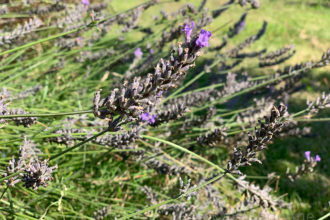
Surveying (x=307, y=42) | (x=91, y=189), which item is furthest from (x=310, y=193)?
(x=307, y=42)

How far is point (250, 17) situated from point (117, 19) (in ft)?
9.75

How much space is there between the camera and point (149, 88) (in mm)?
720

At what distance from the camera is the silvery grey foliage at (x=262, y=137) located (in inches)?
36.1

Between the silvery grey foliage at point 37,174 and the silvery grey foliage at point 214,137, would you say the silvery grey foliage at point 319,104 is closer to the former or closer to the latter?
the silvery grey foliage at point 214,137

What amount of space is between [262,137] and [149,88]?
0.42 m

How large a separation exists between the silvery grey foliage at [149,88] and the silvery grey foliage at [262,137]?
33 cm

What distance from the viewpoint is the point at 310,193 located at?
7.02ft

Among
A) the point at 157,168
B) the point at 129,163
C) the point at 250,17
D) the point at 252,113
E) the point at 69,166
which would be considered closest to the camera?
the point at 157,168

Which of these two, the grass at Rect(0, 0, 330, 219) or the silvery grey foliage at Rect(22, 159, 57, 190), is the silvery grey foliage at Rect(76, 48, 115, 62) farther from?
the silvery grey foliage at Rect(22, 159, 57, 190)

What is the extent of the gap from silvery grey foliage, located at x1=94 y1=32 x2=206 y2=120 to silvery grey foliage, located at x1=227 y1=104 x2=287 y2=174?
0.33 m

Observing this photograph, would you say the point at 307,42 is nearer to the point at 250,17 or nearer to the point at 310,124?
the point at 250,17

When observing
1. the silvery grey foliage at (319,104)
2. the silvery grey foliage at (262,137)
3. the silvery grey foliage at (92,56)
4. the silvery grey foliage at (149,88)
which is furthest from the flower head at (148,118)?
→ the silvery grey foliage at (92,56)

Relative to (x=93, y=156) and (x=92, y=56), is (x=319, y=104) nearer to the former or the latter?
(x=93, y=156)

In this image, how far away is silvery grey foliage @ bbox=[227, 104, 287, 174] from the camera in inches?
36.1
